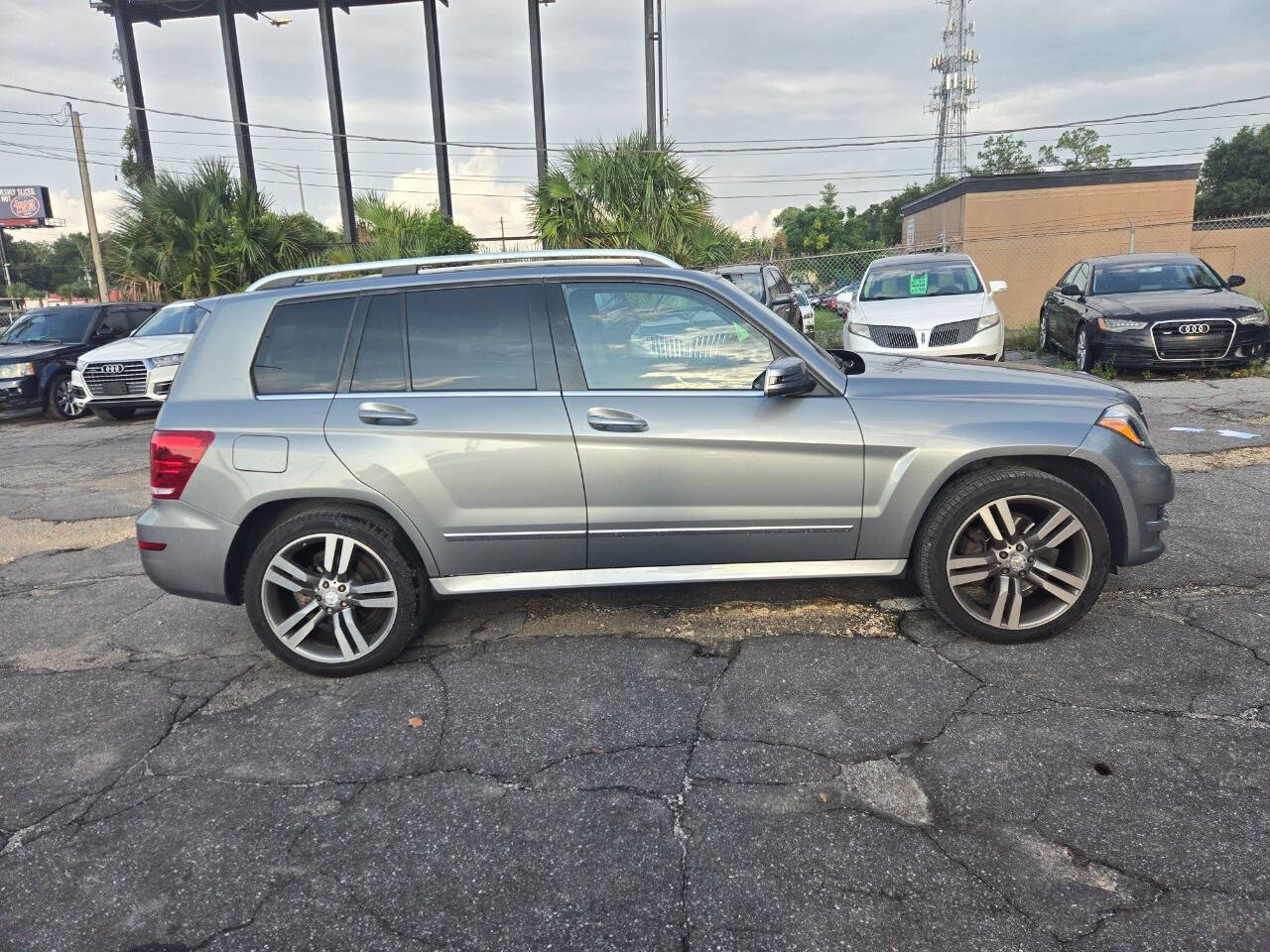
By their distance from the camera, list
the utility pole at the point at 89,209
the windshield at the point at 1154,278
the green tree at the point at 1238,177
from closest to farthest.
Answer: the windshield at the point at 1154,278, the utility pole at the point at 89,209, the green tree at the point at 1238,177

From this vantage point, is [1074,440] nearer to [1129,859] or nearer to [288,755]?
[1129,859]

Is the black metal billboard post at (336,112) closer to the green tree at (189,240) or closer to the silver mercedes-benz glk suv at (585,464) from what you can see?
the green tree at (189,240)

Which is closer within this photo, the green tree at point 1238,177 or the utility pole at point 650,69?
the utility pole at point 650,69

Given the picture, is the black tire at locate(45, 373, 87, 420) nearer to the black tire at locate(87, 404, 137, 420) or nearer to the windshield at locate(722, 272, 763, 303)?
the black tire at locate(87, 404, 137, 420)

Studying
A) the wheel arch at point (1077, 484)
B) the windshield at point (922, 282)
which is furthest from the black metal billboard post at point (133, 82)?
the wheel arch at point (1077, 484)

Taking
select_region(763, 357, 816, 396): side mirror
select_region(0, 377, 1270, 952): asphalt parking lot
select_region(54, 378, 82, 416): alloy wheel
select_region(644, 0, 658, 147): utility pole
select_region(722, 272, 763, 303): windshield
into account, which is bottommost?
select_region(0, 377, 1270, 952): asphalt parking lot

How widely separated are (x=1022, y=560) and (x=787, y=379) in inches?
50.5

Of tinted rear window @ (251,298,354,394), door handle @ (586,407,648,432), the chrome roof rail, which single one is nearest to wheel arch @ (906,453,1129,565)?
door handle @ (586,407,648,432)

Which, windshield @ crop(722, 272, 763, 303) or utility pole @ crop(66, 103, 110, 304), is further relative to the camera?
utility pole @ crop(66, 103, 110, 304)

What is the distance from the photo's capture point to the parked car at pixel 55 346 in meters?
12.6

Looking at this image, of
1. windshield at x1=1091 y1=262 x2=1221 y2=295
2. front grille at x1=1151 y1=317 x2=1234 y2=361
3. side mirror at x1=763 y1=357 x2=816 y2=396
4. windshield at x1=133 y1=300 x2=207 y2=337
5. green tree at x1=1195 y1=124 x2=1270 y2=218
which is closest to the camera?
side mirror at x1=763 y1=357 x2=816 y2=396

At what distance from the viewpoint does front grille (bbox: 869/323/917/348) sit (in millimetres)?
9492

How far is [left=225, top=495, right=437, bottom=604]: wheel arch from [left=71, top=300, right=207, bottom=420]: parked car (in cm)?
929

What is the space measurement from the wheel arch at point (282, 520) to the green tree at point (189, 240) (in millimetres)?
15854
